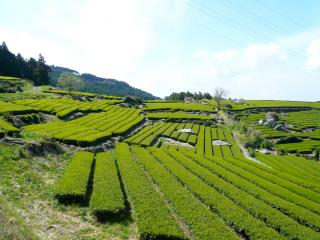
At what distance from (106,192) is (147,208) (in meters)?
3.49

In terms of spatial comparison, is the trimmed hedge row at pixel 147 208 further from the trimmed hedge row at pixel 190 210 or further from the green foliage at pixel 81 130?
the green foliage at pixel 81 130

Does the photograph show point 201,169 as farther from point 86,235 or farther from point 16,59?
point 16,59

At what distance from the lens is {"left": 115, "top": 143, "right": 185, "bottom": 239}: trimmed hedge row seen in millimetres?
16859

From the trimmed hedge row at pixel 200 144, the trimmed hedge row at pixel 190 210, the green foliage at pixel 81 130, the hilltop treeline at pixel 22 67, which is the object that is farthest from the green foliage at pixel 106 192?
the hilltop treeline at pixel 22 67

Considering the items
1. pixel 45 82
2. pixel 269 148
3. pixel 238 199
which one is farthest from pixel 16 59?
pixel 238 199

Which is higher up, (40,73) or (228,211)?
(40,73)

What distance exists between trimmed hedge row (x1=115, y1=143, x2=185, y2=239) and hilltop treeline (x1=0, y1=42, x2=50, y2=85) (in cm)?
10190

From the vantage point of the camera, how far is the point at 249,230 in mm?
18938

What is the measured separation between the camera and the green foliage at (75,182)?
19.8 metres

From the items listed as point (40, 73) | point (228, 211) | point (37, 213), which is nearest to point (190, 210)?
point (228, 211)

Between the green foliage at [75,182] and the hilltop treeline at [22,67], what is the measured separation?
9950 centimetres

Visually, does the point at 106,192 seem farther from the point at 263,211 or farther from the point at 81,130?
the point at 81,130

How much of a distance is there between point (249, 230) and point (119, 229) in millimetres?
8551

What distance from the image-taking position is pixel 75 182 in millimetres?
21797
